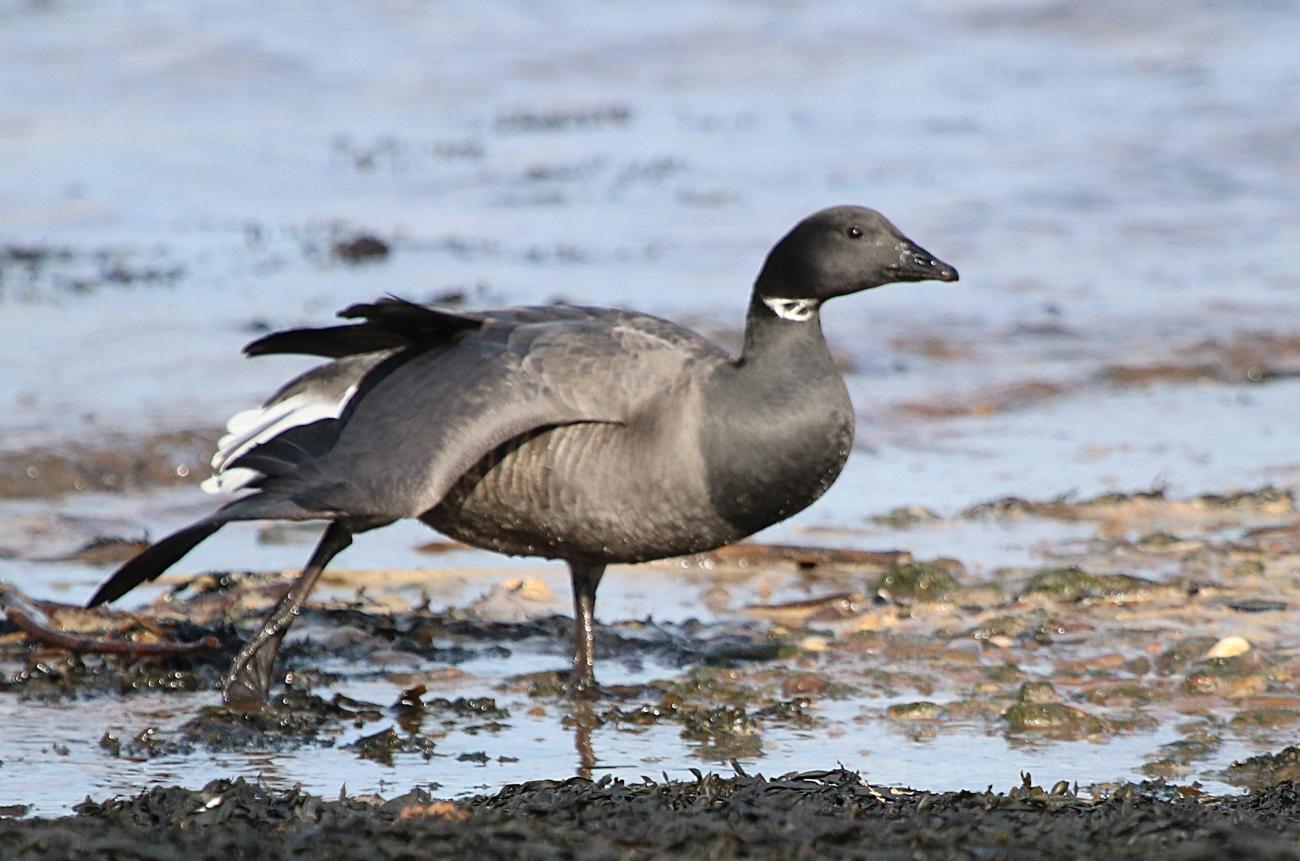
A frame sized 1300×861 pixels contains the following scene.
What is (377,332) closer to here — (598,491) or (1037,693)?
(598,491)

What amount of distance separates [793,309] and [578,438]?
874 mm

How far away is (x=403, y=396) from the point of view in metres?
6.27

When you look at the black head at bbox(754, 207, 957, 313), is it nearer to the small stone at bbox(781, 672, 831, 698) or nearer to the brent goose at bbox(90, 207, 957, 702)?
the brent goose at bbox(90, 207, 957, 702)

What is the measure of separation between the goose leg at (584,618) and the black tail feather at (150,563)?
123 centimetres

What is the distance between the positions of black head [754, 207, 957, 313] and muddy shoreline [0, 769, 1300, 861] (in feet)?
6.64

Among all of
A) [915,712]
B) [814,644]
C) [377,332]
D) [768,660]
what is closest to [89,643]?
[377,332]

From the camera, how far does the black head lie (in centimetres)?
640

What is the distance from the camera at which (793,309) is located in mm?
6449

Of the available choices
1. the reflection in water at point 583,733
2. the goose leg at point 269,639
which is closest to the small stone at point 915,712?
the reflection in water at point 583,733

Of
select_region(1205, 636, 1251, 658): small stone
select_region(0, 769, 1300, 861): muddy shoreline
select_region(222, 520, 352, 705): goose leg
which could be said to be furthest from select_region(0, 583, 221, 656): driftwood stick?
select_region(1205, 636, 1251, 658): small stone

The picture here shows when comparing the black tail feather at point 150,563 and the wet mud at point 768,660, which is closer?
the wet mud at point 768,660

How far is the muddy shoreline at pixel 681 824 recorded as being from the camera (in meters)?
4.07

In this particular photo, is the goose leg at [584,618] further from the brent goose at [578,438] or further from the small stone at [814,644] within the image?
the small stone at [814,644]

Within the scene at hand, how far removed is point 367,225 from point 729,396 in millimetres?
10039
